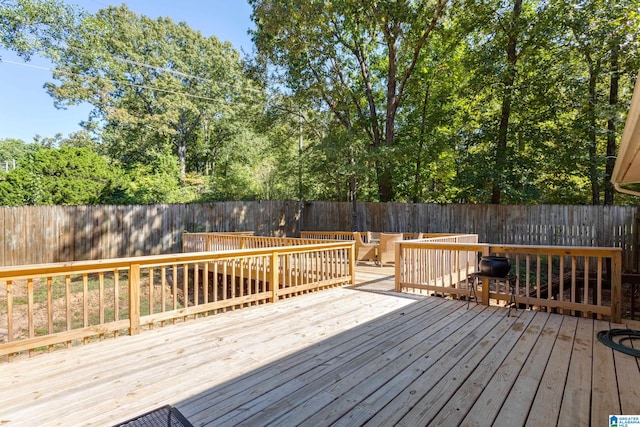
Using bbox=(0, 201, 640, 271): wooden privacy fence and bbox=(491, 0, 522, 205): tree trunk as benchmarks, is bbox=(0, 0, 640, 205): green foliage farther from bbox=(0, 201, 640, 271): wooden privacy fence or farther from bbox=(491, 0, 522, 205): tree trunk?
bbox=(0, 201, 640, 271): wooden privacy fence

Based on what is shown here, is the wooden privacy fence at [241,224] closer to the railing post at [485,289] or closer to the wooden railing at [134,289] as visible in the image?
the wooden railing at [134,289]

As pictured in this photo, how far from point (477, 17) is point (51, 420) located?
13.8 meters

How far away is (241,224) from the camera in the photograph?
13.0 metres

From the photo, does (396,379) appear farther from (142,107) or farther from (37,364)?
(142,107)

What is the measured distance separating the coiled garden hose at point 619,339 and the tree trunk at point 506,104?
25.7 ft

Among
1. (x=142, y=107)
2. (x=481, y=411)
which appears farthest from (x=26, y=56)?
(x=481, y=411)

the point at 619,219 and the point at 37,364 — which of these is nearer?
the point at 37,364

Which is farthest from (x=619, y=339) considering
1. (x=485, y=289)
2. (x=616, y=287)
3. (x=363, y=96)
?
(x=363, y=96)

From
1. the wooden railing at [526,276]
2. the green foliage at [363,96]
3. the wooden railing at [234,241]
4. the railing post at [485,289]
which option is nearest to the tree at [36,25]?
the green foliage at [363,96]

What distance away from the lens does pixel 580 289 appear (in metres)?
7.07

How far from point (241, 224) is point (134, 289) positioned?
31.9ft

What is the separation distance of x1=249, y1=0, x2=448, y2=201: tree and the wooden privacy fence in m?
2.27

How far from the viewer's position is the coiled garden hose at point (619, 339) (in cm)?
288

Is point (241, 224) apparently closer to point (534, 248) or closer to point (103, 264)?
point (103, 264)
